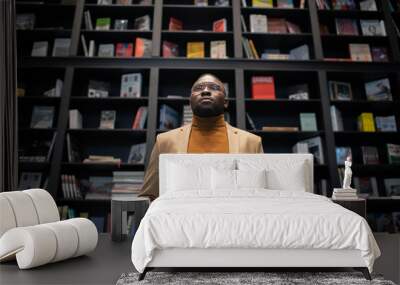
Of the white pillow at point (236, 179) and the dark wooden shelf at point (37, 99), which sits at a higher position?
the dark wooden shelf at point (37, 99)

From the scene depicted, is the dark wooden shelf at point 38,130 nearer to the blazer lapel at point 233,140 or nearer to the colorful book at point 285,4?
the blazer lapel at point 233,140

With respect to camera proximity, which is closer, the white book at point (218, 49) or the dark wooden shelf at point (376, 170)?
the dark wooden shelf at point (376, 170)

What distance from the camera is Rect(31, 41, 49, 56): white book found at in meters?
4.68

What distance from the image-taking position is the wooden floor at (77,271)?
210 centimetres

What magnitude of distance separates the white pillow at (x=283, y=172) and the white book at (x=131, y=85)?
1746 mm

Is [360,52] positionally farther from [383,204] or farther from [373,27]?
[383,204]

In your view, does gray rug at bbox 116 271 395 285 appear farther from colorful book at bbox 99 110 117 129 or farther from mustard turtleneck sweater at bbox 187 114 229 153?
colorful book at bbox 99 110 117 129

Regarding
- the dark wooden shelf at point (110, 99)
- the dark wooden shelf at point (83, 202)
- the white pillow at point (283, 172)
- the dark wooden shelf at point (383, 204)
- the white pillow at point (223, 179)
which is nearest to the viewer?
the white pillow at point (223, 179)

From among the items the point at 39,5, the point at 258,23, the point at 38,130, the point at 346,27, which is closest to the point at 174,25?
the point at 258,23

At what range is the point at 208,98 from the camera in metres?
3.86

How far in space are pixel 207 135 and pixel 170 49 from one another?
1311mm

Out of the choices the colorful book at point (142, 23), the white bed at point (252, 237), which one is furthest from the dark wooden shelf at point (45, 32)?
the white bed at point (252, 237)

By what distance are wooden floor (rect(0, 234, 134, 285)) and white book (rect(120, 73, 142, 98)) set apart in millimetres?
2148

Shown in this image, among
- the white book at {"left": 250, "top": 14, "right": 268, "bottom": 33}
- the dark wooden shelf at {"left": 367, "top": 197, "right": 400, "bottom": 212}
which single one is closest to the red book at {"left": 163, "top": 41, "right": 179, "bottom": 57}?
the white book at {"left": 250, "top": 14, "right": 268, "bottom": 33}
